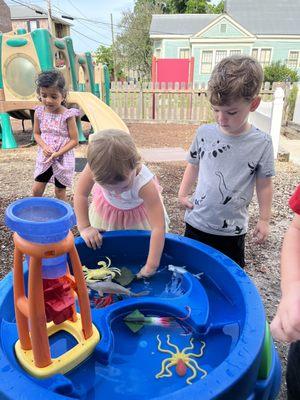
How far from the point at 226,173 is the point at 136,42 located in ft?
101

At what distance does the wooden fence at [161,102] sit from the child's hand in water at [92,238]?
7580 millimetres

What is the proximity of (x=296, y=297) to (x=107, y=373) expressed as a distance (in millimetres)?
618

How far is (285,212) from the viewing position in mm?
3295

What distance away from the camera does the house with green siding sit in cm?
2145

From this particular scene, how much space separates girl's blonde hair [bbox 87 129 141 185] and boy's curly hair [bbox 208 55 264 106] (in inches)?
15.7

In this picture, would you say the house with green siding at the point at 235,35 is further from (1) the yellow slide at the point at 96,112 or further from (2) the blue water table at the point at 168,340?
(2) the blue water table at the point at 168,340

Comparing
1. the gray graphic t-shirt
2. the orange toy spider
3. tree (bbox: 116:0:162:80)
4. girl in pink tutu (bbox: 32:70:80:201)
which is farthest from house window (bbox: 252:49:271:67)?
the orange toy spider

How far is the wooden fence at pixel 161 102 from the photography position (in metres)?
8.86

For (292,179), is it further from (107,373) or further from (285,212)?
(107,373)

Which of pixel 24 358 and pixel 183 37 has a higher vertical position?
pixel 183 37

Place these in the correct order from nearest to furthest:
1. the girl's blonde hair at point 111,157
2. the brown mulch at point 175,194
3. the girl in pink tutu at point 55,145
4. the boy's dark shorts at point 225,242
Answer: the girl's blonde hair at point 111,157
the boy's dark shorts at point 225,242
the brown mulch at point 175,194
the girl in pink tutu at point 55,145

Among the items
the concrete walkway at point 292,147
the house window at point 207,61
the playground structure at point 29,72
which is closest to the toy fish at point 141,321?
the playground structure at point 29,72

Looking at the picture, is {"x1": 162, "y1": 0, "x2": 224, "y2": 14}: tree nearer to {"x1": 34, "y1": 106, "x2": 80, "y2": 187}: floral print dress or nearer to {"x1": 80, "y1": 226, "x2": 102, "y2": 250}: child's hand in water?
{"x1": 34, "y1": 106, "x2": 80, "y2": 187}: floral print dress

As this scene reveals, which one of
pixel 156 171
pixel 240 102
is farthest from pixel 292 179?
pixel 240 102
